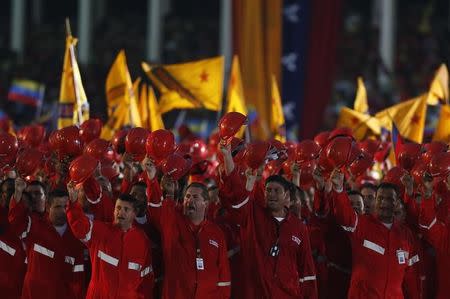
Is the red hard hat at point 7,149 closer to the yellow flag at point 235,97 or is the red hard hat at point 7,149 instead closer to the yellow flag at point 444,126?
the yellow flag at point 235,97

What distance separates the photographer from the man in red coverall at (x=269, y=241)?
8469 mm

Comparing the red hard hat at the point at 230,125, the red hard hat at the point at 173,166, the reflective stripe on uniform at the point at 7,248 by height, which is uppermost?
the red hard hat at the point at 230,125

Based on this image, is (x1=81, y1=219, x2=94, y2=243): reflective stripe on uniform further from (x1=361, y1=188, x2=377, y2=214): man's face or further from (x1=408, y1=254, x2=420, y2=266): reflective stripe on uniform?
(x1=408, y1=254, x2=420, y2=266): reflective stripe on uniform

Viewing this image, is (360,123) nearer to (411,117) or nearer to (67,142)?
(411,117)

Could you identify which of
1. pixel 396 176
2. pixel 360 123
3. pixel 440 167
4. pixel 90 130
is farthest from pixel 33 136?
pixel 360 123

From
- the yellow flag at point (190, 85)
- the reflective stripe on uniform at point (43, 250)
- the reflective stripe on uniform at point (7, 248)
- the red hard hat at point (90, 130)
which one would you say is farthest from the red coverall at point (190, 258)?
the yellow flag at point (190, 85)

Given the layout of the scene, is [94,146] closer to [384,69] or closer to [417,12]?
[384,69]

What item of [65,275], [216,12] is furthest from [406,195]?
[216,12]

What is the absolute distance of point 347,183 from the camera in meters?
A: 10.1

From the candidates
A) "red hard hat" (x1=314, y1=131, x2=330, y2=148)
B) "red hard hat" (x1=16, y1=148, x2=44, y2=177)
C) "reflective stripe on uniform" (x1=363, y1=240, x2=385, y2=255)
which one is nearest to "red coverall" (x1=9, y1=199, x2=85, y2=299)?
"red hard hat" (x1=16, y1=148, x2=44, y2=177)

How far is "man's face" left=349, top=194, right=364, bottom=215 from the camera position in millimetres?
9289

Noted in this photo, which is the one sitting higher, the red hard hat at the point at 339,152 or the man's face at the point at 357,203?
the red hard hat at the point at 339,152

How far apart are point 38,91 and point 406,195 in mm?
10505

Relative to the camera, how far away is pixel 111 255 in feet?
26.7
